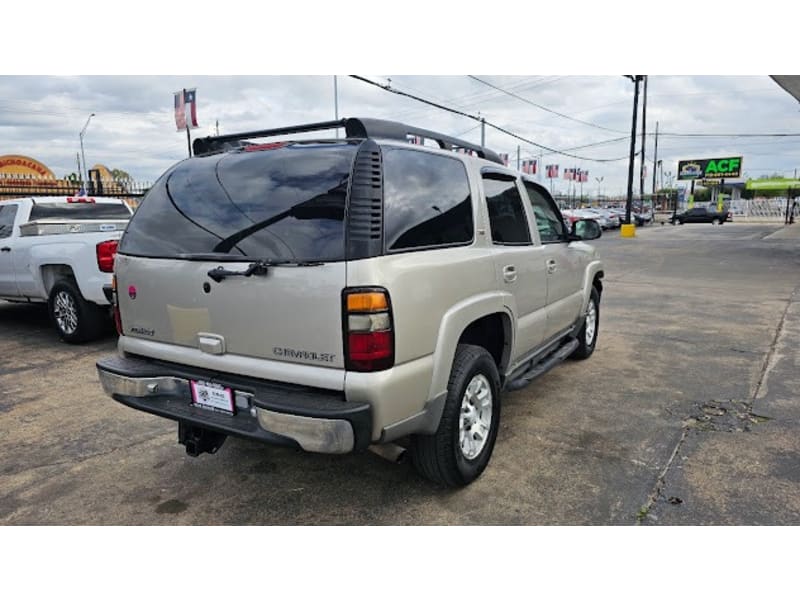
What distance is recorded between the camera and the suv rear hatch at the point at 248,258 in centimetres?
250

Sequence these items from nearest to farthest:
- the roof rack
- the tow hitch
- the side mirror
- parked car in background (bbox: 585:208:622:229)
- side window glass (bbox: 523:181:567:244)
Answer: the roof rack → the tow hitch → side window glass (bbox: 523:181:567:244) → the side mirror → parked car in background (bbox: 585:208:622:229)

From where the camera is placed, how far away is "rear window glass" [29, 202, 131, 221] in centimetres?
717

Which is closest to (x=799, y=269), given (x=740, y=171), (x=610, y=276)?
(x=610, y=276)

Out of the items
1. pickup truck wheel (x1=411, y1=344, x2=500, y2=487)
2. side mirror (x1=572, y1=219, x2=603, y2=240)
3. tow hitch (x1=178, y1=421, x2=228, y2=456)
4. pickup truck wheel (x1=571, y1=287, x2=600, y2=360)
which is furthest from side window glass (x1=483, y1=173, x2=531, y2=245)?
tow hitch (x1=178, y1=421, x2=228, y2=456)

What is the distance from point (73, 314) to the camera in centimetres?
636

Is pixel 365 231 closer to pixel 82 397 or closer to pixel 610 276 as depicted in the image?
pixel 82 397

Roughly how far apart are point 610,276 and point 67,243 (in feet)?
34.2

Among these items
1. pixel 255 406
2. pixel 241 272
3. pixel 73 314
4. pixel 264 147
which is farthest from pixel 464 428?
pixel 73 314

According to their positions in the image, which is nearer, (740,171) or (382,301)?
(382,301)

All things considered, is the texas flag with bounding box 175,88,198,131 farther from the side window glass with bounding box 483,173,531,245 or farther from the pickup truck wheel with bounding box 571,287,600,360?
the side window glass with bounding box 483,173,531,245

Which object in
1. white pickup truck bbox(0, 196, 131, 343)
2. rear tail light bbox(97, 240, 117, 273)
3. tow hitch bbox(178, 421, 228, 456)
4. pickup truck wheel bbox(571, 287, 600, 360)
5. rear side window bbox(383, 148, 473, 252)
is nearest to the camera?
rear side window bbox(383, 148, 473, 252)

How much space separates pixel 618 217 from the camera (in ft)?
131

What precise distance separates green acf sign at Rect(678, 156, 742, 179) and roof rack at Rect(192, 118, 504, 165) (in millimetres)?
67944

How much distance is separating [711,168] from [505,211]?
6993cm
